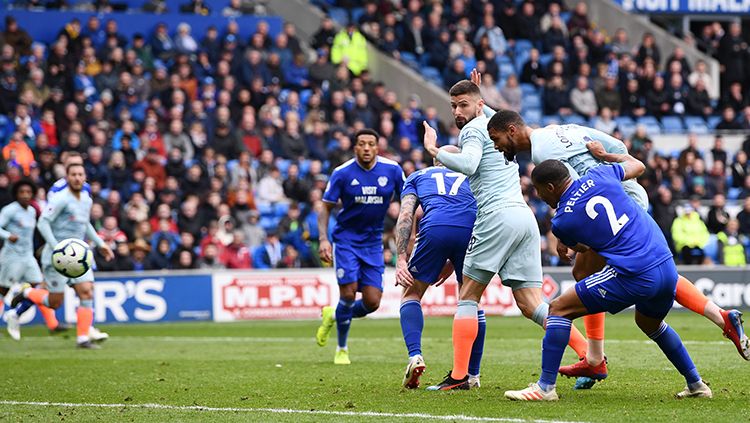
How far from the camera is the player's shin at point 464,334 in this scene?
1020cm

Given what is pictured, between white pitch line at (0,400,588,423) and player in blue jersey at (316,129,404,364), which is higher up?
player in blue jersey at (316,129,404,364)

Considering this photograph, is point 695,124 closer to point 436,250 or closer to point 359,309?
point 359,309

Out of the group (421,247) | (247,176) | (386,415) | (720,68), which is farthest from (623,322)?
(720,68)

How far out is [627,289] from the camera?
873 cm

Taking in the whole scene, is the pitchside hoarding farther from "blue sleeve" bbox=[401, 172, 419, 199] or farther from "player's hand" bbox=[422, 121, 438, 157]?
"player's hand" bbox=[422, 121, 438, 157]

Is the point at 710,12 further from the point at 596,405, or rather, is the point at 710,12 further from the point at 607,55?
the point at 596,405

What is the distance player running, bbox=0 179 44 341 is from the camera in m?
18.1

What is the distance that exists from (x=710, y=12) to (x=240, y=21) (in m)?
13.3

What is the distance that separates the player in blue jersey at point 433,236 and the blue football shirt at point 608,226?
196 cm

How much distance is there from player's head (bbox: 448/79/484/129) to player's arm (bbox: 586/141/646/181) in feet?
4.05

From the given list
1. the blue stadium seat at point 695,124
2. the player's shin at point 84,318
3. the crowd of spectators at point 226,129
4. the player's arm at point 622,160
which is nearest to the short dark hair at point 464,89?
the player's arm at point 622,160

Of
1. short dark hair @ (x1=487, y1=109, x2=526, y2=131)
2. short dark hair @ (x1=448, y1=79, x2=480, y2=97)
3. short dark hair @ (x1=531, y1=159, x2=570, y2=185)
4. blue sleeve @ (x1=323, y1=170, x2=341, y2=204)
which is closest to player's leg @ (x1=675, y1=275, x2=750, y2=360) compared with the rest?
short dark hair @ (x1=531, y1=159, x2=570, y2=185)

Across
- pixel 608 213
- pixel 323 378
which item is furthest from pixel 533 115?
pixel 608 213

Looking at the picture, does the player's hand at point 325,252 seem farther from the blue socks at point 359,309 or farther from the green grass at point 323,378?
the green grass at point 323,378
